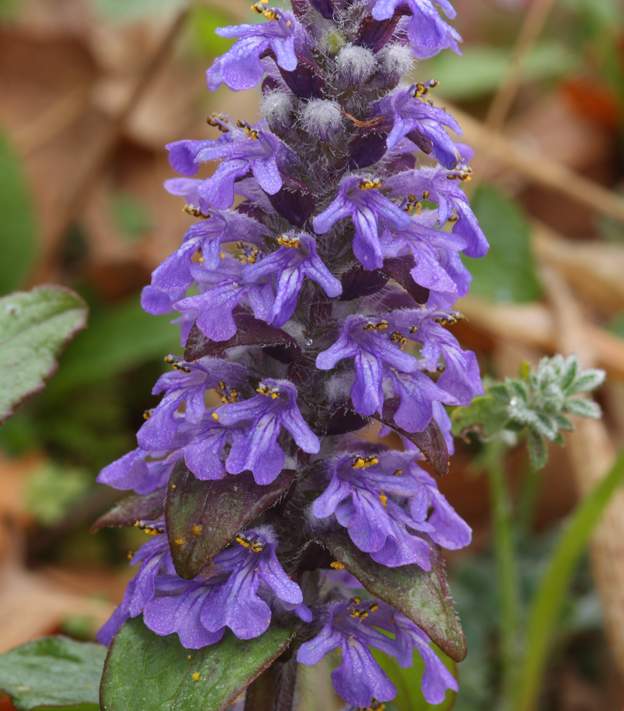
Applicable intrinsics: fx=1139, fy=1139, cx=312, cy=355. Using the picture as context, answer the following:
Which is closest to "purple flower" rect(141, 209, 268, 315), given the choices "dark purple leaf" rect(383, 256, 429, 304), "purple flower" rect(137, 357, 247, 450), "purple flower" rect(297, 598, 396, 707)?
"purple flower" rect(137, 357, 247, 450)

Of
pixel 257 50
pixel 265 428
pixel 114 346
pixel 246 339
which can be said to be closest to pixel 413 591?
pixel 265 428

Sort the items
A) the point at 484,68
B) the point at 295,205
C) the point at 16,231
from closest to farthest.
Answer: the point at 295,205 → the point at 16,231 → the point at 484,68

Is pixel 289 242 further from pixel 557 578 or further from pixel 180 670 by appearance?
pixel 557 578

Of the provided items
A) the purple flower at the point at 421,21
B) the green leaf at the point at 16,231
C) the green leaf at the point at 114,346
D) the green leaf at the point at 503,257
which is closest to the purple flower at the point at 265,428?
the purple flower at the point at 421,21

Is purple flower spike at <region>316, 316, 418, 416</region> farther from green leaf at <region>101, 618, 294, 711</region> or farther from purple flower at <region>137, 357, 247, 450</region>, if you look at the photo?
green leaf at <region>101, 618, 294, 711</region>

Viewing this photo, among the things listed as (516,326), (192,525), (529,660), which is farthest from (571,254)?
(192,525)

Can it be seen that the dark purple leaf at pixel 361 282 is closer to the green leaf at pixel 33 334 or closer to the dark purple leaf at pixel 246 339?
the dark purple leaf at pixel 246 339

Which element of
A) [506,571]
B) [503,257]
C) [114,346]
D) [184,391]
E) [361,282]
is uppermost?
[361,282]

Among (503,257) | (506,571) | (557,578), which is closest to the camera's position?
(557,578)
